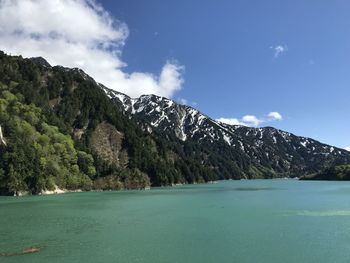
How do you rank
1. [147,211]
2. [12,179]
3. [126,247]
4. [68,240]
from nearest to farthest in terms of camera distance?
[126,247], [68,240], [147,211], [12,179]

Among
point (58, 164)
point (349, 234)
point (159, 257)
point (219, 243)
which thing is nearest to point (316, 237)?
point (349, 234)

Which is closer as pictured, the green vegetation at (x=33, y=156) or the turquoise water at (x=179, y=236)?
the turquoise water at (x=179, y=236)

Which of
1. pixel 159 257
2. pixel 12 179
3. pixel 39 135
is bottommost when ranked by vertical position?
pixel 159 257

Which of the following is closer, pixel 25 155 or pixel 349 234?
pixel 349 234

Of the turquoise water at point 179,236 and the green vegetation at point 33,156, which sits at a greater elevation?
the green vegetation at point 33,156

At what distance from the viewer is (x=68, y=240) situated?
5659 centimetres

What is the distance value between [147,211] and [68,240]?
3883cm

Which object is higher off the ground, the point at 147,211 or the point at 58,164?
the point at 58,164

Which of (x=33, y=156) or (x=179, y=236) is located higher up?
(x=33, y=156)

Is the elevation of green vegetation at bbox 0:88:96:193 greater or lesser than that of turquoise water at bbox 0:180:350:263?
greater

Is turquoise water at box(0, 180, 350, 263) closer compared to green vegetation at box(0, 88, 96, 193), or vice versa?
turquoise water at box(0, 180, 350, 263)

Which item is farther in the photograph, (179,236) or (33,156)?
(33,156)

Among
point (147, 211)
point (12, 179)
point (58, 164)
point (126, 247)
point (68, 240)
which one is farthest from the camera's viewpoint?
point (58, 164)

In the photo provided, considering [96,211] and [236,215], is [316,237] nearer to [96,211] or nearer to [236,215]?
[236,215]
